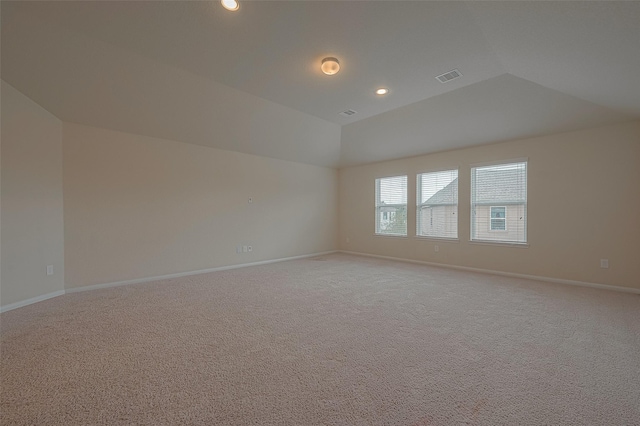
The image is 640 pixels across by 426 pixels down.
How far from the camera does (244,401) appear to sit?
5.22ft

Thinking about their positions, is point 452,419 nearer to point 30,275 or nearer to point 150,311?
point 150,311

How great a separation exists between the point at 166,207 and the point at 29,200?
5.32 feet

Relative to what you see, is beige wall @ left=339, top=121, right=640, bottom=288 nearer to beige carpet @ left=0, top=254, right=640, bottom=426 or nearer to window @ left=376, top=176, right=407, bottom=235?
beige carpet @ left=0, top=254, right=640, bottom=426

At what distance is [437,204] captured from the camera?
18.7 feet

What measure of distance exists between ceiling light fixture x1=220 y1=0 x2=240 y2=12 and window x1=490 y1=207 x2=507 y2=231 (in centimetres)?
509

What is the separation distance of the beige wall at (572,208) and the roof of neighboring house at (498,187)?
17 cm

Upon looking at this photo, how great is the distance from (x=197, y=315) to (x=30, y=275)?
7.69 ft

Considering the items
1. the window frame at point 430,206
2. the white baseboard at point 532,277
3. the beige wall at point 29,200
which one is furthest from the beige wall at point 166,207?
the white baseboard at point 532,277

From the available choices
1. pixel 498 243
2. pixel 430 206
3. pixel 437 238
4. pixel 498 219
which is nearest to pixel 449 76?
pixel 498 219

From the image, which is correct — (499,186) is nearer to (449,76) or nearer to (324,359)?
(449,76)

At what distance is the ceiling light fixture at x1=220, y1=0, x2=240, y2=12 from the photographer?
7.11 feet

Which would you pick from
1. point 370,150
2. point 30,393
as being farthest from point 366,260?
point 30,393

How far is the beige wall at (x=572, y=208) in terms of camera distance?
12.3 ft

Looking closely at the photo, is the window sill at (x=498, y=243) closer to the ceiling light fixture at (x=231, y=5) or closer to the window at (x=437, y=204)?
the window at (x=437, y=204)
